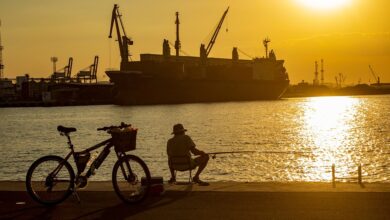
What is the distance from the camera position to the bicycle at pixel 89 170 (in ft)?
27.1

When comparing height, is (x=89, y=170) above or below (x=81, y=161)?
below

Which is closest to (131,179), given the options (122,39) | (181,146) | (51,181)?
(51,181)

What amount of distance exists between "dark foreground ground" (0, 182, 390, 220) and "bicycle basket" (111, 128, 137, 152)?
2.47 ft

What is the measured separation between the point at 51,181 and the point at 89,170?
1.77 feet

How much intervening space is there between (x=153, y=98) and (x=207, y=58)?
27428 mm

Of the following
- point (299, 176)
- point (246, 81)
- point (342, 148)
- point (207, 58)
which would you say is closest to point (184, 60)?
point (207, 58)

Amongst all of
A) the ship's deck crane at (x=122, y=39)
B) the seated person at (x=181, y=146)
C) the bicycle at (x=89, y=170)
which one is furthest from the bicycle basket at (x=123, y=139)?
the ship's deck crane at (x=122, y=39)

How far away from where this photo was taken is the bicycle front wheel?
8266 millimetres

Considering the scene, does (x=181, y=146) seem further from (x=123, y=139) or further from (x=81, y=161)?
(x=81, y=161)

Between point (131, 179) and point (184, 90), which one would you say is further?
point (184, 90)

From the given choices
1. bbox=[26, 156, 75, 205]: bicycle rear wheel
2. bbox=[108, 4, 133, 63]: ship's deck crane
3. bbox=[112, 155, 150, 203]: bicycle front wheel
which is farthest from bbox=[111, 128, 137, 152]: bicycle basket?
bbox=[108, 4, 133, 63]: ship's deck crane

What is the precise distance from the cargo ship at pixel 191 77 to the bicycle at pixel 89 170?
133 m

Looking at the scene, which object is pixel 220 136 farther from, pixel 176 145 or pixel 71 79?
pixel 71 79

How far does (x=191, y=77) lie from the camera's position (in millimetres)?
165750
